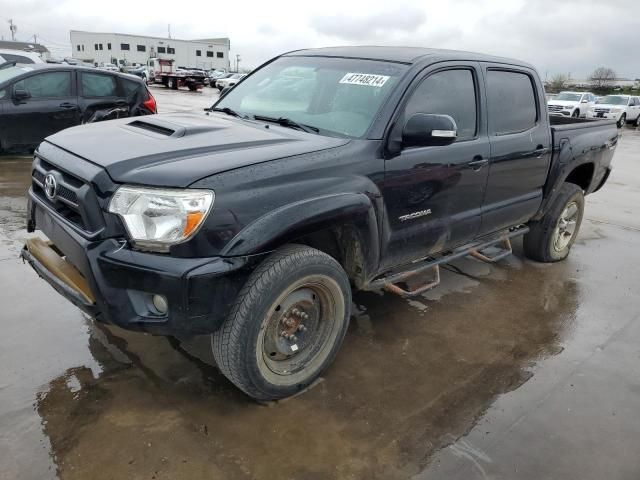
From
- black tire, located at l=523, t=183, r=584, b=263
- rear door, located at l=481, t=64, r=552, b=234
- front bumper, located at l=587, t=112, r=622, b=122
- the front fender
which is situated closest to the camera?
the front fender

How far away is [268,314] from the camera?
257 centimetres

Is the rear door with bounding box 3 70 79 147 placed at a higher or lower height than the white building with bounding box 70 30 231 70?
lower

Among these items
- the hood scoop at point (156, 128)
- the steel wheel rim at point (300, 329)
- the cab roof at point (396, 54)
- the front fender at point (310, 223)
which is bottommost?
the steel wheel rim at point (300, 329)

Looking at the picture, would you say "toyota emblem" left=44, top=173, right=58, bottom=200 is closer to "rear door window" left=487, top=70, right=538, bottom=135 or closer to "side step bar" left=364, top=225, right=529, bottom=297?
"side step bar" left=364, top=225, right=529, bottom=297

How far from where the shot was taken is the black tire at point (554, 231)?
489 centimetres

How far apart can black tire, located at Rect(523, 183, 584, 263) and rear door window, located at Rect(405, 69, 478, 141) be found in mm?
1697

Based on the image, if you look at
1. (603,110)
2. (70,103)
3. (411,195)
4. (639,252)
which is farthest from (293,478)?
(603,110)

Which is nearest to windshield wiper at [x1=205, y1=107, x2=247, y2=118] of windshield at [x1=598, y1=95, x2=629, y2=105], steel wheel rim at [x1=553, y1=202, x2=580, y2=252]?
steel wheel rim at [x1=553, y1=202, x2=580, y2=252]

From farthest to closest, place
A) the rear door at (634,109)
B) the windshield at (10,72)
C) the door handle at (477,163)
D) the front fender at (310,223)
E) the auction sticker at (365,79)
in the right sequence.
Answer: the rear door at (634,109)
the windshield at (10,72)
the door handle at (477,163)
the auction sticker at (365,79)
the front fender at (310,223)

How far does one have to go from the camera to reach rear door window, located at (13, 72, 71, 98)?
7875 millimetres

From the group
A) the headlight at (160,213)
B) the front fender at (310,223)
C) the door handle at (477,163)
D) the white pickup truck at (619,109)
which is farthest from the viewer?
the white pickup truck at (619,109)

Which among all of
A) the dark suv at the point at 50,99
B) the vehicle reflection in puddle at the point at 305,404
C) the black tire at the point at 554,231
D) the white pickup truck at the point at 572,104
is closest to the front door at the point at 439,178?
the vehicle reflection in puddle at the point at 305,404

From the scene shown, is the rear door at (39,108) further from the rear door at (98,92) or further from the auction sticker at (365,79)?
the auction sticker at (365,79)

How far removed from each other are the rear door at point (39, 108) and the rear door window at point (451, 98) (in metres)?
6.50
